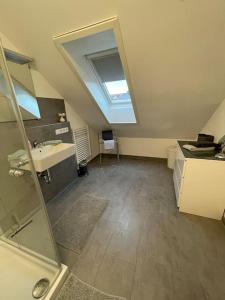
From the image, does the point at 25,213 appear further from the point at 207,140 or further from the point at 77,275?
the point at 207,140

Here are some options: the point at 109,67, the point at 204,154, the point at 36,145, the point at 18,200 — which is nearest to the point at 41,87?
the point at 36,145

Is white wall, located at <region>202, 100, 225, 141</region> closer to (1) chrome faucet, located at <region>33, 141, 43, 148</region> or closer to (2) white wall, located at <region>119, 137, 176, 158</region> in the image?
(2) white wall, located at <region>119, 137, 176, 158</region>

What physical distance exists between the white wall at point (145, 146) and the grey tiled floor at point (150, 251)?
123 cm

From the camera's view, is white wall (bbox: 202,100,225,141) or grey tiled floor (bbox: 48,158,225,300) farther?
white wall (bbox: 202,100,225,141)

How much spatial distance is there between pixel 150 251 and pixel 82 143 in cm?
223

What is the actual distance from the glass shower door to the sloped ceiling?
29.4 inches

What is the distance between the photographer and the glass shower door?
1.10 meters

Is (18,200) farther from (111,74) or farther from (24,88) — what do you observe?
(111,74)

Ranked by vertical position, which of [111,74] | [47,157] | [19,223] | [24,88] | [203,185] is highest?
[111,74]

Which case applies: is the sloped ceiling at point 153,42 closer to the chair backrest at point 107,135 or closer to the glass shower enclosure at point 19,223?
the glass shower enclosure at point 19,223

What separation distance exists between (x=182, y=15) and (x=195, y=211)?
79.2 inches

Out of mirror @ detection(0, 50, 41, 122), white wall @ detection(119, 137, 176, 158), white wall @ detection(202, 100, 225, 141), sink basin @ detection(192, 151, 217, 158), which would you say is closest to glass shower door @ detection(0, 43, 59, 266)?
mirror @ detection(0, 50, 41, 122)

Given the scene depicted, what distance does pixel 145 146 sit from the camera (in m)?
3.40

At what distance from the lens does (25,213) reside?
1521 millimetres
